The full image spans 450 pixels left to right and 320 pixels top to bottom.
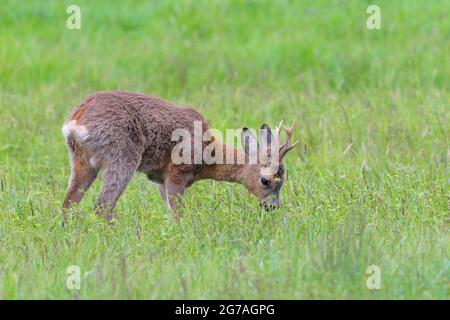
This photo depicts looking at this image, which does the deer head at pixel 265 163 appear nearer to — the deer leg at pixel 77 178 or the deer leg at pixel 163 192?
the deer leg at pixel 163 192

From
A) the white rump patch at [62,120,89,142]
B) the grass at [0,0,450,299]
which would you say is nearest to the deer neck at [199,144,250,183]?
the grass at [0,0,450,299]

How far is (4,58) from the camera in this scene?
13.1 m

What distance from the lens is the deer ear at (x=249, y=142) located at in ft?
28.7

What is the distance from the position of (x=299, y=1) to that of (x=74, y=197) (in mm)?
7655

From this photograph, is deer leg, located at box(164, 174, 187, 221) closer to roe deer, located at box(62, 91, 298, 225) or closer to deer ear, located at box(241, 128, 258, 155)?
roe deer, located at box(62, 91, 298, 225)

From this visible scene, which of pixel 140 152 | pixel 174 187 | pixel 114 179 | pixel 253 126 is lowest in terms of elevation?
pixel 174 187

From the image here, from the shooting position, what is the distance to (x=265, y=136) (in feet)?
28.7

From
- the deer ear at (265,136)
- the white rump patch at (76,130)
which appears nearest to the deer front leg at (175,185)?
the deer ear at (265,136)

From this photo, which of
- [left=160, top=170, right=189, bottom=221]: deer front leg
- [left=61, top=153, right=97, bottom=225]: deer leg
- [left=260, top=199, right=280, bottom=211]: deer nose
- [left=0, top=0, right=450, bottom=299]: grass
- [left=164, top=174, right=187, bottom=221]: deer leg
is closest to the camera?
[left=0, top=0, right=450, bottom=299]: grass

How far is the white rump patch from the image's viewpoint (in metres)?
8.10

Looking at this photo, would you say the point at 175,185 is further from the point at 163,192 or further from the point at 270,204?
the point at 270,204

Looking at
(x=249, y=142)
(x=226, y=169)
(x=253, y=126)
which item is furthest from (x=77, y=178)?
(x=253, y=126)

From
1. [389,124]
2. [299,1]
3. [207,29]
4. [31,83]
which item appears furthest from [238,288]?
[299,1]

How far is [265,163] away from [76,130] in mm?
1687
